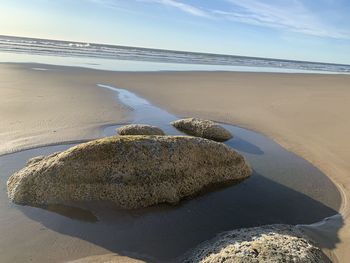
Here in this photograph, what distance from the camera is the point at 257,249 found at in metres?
4.50

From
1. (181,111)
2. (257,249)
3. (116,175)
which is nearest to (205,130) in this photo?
(181,111)

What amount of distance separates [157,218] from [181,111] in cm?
855

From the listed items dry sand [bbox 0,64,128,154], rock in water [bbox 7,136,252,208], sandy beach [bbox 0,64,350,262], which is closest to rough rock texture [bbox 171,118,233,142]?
sandy beach [bbox 0,64,350,262]

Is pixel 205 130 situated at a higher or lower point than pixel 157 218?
higher

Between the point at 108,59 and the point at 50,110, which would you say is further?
the point at 108,59

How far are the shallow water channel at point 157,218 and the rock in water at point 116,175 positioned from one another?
0.18 meters

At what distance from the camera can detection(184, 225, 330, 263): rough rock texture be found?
4402 mm

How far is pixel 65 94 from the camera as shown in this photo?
1566 cm

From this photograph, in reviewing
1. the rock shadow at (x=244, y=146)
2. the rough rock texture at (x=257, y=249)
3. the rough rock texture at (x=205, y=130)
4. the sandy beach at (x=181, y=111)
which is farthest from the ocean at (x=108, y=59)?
the rough rock texture at (x=257, y=249)

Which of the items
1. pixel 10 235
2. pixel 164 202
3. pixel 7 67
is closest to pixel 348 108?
pixel 164 202

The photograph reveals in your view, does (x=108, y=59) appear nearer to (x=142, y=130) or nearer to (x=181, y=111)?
(x=181, y=111)

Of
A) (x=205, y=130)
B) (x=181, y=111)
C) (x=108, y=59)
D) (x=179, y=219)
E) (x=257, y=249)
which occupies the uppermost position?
(x=257, y=249)

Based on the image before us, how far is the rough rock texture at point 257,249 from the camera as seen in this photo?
4402mm

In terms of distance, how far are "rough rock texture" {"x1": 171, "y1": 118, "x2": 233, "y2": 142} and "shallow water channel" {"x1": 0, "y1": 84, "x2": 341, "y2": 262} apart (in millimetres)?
2341
